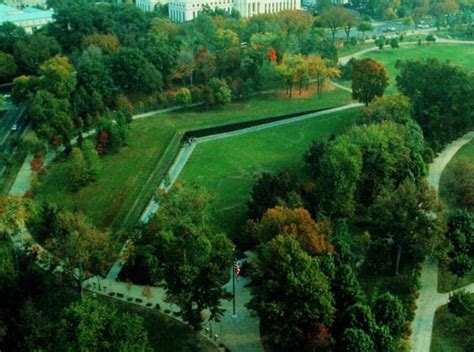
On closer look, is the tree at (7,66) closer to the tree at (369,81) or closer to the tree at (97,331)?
the tree at (369,81)

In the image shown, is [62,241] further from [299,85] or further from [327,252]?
[299,85]

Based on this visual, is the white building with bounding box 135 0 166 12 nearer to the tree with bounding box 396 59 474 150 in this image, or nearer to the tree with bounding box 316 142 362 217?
the tree with bounding box 396 59 474 150

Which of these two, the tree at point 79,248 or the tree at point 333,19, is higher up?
the tree at point 333,19

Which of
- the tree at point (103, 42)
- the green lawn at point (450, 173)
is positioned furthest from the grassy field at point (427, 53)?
the tree at point (103, 42)

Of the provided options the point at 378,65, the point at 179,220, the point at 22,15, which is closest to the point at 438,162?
the point at 378,65

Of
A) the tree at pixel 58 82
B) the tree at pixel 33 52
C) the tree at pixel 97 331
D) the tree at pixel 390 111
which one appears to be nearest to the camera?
the tree at pixel 97 331

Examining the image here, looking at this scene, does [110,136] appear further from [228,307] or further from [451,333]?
[451,333]
